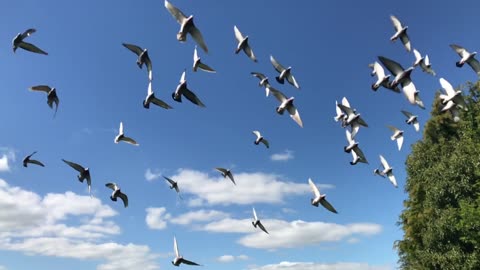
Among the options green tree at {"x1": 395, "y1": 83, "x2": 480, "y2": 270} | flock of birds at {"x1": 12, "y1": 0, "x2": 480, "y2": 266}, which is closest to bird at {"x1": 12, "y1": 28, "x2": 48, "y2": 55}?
flock of birds at {"x1": 12, "y1": 0, "x2": 480, "y2": 266}

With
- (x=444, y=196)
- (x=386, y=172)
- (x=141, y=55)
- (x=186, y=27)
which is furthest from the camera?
(x=444, y=196)

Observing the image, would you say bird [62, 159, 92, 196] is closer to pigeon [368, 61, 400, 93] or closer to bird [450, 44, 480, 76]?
pigeon [368, 61, 400, 93]

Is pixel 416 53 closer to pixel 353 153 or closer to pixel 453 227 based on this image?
pixel 353 153

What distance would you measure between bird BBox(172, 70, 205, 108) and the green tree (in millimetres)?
20521

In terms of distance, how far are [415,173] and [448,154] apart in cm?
364

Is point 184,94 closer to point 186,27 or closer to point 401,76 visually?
point 186,27

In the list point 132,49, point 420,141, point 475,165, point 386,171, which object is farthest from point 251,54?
point 420,141

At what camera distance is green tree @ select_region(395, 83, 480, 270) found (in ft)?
106

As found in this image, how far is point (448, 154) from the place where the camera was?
3809 centimetres

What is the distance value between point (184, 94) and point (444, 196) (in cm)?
2508

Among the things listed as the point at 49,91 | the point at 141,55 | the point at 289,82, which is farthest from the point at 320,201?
the point at 49,91

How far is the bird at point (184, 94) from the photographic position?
17.1 metres

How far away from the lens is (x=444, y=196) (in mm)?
35312

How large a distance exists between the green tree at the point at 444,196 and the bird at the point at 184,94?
20521 millimetres
